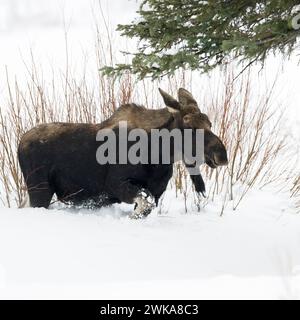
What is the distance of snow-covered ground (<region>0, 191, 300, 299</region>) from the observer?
8.63ft

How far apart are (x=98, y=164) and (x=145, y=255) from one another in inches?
54.6

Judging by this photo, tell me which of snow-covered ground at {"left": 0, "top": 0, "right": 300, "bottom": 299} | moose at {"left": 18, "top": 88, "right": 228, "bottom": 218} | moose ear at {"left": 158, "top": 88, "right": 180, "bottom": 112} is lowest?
snow-covered ground at {"left": 0, "top": 0, "right": 300, "bottom": 299}

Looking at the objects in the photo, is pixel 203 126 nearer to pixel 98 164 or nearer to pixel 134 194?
pixel 134 194

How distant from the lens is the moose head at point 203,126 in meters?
4.22

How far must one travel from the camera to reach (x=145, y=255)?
10.6 feet

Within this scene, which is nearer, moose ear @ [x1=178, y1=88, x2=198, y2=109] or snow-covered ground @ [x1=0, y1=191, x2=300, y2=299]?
snow-covered ground @ [x1=0, y1=191, x2=300, y2=299]

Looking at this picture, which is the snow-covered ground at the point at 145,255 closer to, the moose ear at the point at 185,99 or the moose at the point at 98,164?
the moose at the point at 98,164

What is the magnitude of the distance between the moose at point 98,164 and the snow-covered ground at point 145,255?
0.18 metres

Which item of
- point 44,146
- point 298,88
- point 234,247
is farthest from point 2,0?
point 234,247

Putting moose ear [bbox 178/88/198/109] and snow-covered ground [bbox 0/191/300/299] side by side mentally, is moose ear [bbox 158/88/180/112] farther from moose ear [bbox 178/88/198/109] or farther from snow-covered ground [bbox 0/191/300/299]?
snow-covered ground [bbox 0/191/300/299]

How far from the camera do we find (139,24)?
403 centimetres

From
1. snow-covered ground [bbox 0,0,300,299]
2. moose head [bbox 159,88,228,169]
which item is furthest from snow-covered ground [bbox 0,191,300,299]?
moose head [bbox 159,88,228,169]
